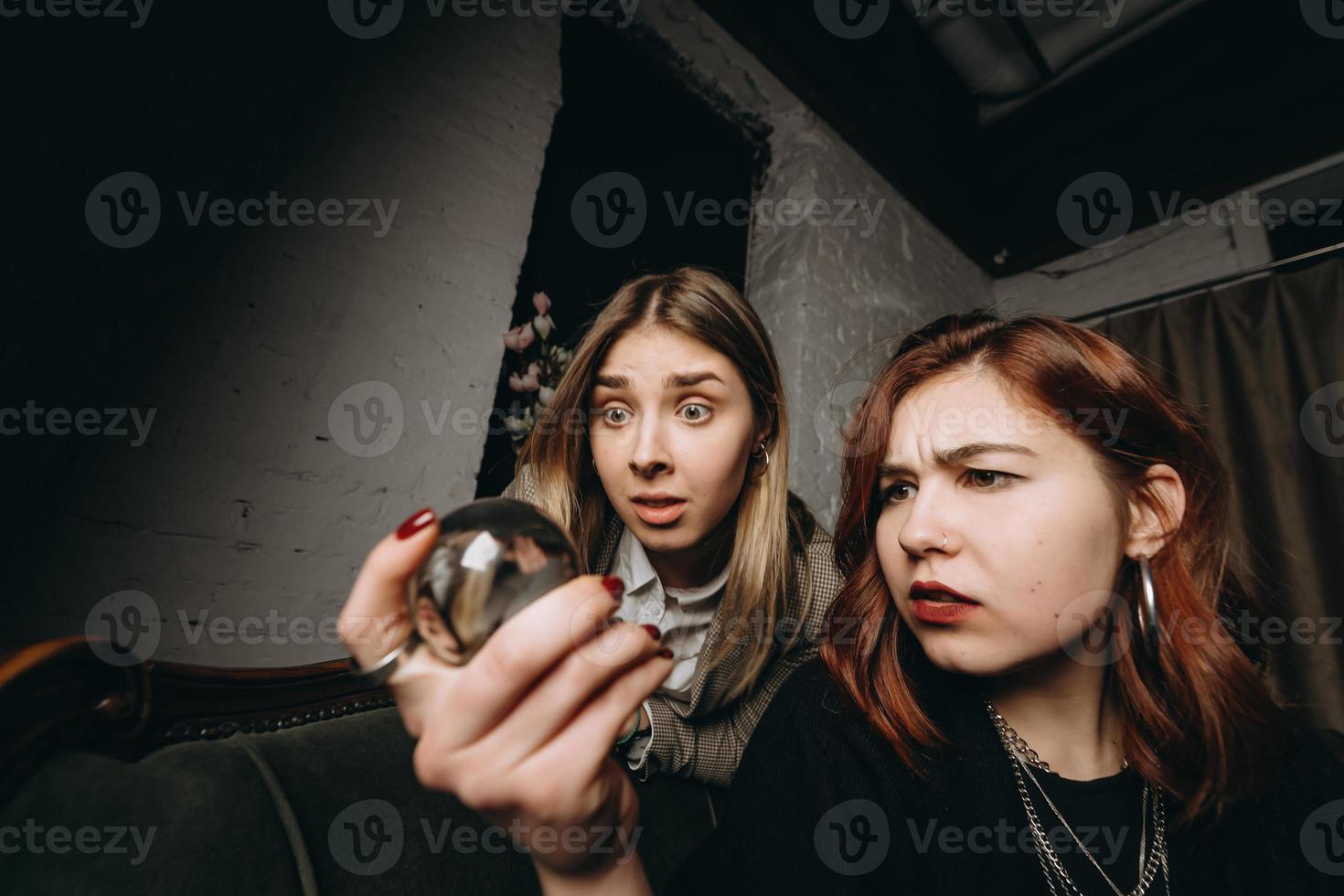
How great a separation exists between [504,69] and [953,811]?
6.18 ft

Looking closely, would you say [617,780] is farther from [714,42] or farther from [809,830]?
[714,42]

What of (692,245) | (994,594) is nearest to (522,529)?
(994,594)

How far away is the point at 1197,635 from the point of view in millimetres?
786
